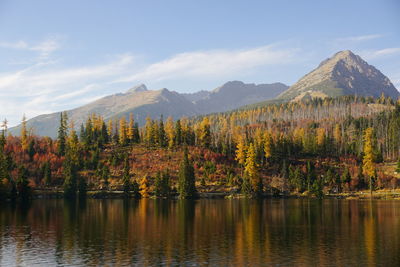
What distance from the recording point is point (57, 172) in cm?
18075

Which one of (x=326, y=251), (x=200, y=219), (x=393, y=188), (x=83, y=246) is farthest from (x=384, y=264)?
(x=393, y=188)

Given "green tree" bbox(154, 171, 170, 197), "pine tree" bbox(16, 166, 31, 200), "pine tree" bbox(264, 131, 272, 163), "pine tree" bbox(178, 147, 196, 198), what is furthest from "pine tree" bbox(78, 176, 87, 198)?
"pine tree" bbox(264, 131, 272, 163)

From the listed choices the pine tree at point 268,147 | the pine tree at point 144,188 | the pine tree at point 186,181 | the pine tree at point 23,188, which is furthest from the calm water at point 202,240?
the pine tree at point 268,147

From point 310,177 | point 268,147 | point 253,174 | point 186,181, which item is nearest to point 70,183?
point 186,181

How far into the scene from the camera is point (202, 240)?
59.6 meters

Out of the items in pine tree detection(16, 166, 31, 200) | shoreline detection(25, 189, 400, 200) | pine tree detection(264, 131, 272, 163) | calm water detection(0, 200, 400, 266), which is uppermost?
pine tree detection(264, 131, 272, 163)

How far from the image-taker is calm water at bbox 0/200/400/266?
46125 millimetres

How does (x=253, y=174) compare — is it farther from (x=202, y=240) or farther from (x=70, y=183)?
(x=202, y=240)

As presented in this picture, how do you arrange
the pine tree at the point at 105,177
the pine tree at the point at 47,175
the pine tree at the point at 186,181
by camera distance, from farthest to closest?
the pine tree at the point at 105,177 → the pine tree at the point at 47,175 → the pine tree at the point at 186,181

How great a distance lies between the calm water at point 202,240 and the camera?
46125 millimetres

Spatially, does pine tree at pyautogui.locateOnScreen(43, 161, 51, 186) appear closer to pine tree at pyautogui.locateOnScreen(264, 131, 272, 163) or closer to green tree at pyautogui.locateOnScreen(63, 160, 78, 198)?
green tree at pyautogui.locateOnScreen(63, 160, 78, 198)

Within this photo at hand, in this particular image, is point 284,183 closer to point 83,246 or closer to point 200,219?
point 200,219

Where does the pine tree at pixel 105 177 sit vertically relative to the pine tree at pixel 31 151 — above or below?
below

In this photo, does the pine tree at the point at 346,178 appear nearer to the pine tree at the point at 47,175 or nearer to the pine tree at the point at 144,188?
the pine tree at the point at 144,188
